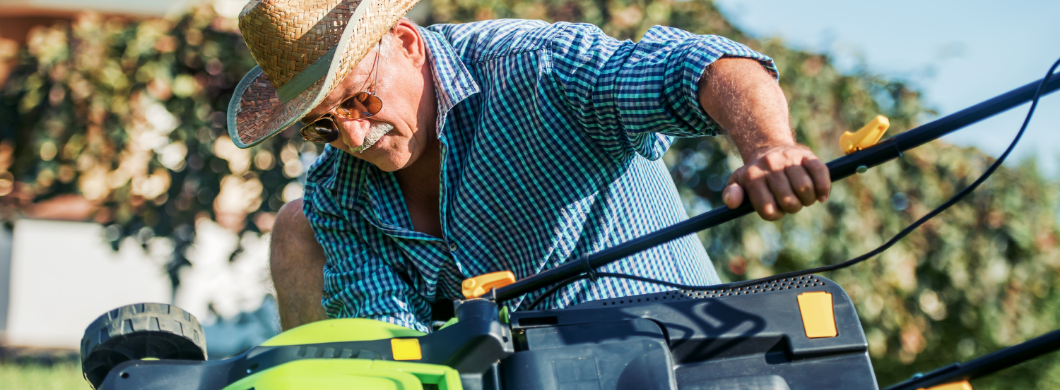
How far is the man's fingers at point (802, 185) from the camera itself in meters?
1.19

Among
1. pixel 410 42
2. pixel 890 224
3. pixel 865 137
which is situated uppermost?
pixel 410 42

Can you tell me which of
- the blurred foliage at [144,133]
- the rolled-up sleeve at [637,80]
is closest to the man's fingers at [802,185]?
the rolled-up sleeve at [637,80]

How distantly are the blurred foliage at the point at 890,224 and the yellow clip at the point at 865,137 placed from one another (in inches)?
101

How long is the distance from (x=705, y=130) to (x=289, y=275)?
1323 mm

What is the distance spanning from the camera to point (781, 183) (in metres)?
1.21

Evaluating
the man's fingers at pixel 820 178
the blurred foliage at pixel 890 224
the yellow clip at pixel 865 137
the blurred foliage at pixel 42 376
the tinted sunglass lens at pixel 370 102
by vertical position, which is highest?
the tinted sunglass lens at pixel 370 102

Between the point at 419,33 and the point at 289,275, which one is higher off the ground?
the point at 419,33

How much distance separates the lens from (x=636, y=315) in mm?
1329

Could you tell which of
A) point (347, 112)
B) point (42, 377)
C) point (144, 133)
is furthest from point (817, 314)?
point (42, 377)

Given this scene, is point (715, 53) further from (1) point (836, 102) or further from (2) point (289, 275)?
(1) point (836, 102)

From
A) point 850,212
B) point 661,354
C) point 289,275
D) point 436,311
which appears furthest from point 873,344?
point 661,354

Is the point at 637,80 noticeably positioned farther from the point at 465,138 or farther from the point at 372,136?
the point at 372,136

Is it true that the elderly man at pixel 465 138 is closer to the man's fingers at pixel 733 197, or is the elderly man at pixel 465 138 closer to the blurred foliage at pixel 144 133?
the man's fingers at pixel 733 197

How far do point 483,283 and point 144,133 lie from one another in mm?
3121
